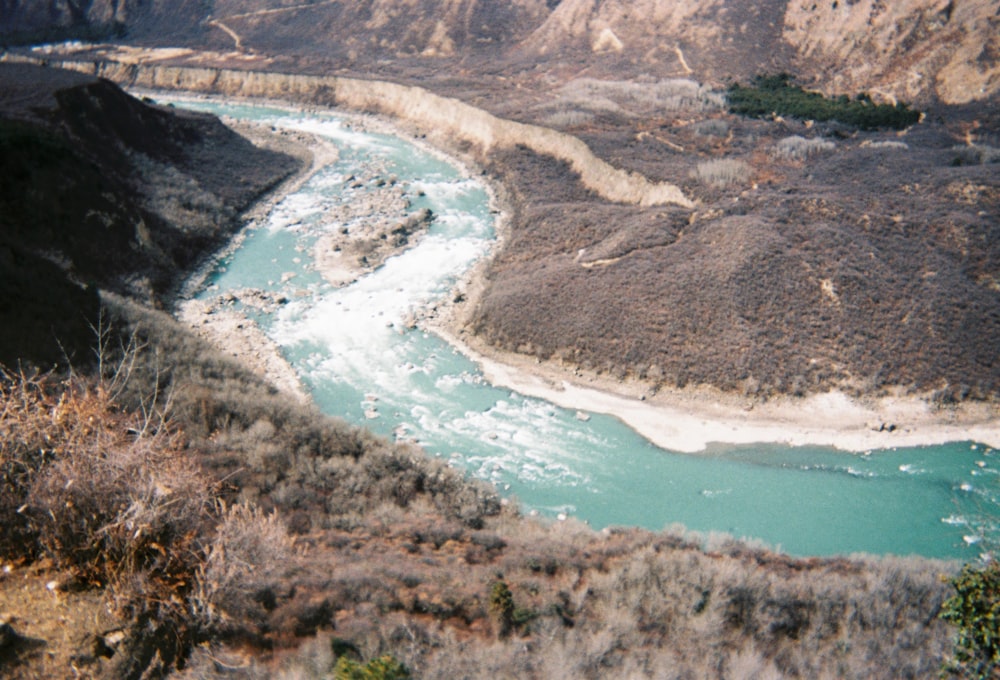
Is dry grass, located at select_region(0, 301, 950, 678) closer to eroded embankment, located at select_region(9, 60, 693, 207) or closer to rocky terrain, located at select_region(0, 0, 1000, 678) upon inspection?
rocky terrain, located at select_region(0, 0, 1000, 678)

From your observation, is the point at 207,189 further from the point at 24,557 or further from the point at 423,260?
the point at 24,557

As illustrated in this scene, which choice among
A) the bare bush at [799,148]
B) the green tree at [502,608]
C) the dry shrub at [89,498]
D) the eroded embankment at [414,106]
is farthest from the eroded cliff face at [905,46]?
the dry shrub at [89,498]

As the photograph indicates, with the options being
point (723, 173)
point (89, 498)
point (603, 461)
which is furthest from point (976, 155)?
point (89, 498)

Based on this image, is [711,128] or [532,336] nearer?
[532,336]

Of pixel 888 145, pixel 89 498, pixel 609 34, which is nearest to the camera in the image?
pixel 89 498

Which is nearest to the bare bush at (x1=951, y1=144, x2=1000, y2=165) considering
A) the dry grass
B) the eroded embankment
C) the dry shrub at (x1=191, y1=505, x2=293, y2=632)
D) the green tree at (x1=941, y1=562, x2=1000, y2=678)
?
the eroded embankment

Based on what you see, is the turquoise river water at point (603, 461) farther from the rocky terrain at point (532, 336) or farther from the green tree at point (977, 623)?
the green tree at point (977, 623)

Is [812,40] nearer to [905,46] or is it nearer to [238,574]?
[905,46]
